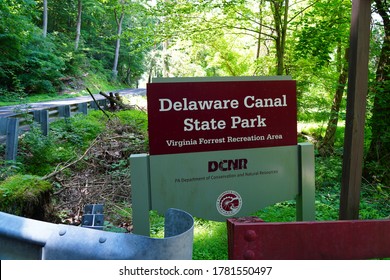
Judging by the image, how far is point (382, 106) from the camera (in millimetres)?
6402

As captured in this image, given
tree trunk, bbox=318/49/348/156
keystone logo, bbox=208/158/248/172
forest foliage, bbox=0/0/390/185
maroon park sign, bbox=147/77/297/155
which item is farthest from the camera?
tree trunk, bbox=318/49/348/156

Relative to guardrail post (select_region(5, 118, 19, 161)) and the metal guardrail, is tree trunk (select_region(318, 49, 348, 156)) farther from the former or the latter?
the metal guardrail

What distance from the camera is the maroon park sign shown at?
9.99ft

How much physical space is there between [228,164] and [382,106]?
4.52 metres

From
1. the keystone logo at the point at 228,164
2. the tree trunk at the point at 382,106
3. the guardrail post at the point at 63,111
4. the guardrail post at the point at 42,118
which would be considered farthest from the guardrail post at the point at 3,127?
the tree trunk at the point at 382,106

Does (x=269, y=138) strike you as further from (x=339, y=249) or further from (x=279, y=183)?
(x=339, y=249)

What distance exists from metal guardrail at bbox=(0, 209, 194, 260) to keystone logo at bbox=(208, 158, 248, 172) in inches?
55.5

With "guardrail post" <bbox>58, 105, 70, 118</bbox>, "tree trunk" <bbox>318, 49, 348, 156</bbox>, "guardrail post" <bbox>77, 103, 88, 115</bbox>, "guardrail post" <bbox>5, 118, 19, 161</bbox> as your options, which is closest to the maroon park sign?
"guardrail post" <bbox>5, 118, 19, 161</bbox>

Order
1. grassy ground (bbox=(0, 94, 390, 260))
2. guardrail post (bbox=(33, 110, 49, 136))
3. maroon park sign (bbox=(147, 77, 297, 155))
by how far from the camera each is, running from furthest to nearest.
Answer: guardrail post (bbox=(33, 110, 49, 136)), grassy ground (bbox=(0, 94, 390, 260)), maroon park sign (bbox=(147, 77, 297, 155))

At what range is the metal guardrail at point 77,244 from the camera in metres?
1.72

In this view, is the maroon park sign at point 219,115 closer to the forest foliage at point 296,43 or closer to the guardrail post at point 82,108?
the forest foliage at point 296,43

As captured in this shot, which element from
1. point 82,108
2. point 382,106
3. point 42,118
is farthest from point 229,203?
point 82,108

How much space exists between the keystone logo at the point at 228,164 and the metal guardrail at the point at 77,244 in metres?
1.41

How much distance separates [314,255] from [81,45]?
3738 centimetres
